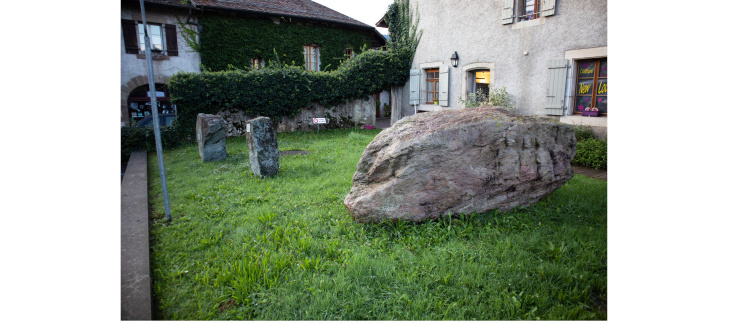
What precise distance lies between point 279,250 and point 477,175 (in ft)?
7.22

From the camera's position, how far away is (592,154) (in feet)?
22.3

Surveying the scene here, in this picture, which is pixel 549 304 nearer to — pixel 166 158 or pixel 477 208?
pixel 477 208

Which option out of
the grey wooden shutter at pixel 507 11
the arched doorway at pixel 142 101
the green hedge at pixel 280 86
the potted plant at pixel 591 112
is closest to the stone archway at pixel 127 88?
the arched doorway at pixel 142 101

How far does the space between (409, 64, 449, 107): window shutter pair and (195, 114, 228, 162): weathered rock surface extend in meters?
7.07

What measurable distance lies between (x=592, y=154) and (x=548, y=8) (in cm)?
362

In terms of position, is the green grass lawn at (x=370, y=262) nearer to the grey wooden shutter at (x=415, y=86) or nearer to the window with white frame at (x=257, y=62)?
the grey wooden shutter at (x=415, y=86)

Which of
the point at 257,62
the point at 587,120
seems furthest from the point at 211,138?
the point at 587,120

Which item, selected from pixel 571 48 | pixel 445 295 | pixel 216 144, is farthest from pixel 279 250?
pixel 571 48

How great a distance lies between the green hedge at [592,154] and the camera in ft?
21.8

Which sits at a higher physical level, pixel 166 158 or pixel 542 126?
pixel 542 126

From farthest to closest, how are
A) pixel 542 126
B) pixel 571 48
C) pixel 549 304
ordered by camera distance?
pixel 571 48 → pixel 542 126 → pixel 549 304

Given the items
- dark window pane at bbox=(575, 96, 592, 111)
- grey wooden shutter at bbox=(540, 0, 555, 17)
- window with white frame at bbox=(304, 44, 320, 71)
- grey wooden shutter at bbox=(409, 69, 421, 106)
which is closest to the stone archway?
window with white frame at bbox=(304, 44, 320, 71)

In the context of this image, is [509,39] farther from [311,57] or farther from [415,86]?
[311,57]

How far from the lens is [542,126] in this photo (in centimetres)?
400
